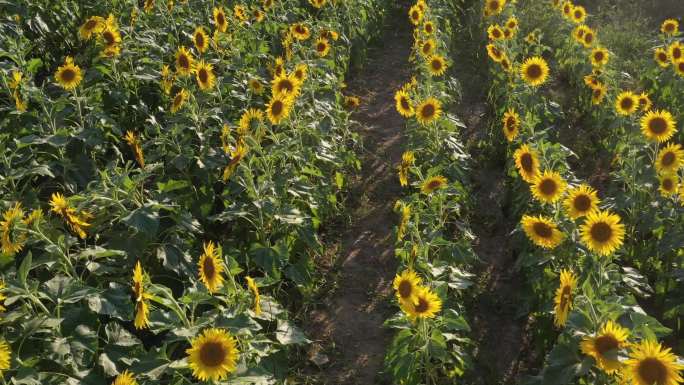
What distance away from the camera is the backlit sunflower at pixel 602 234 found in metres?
3.23

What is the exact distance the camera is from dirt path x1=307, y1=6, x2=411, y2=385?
3.92m

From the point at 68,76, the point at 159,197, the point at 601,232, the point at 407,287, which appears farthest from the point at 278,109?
the point at 601,232

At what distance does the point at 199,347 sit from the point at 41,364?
910 mm

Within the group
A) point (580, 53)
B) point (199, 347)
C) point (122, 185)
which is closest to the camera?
point (199, 347)

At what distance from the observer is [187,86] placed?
4961 mm

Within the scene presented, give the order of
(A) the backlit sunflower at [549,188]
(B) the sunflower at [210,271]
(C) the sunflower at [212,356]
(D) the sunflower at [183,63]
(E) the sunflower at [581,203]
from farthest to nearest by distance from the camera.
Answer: (D) the sunflower at [183,63], (A) the backlit sunflower at [549,188], (E) the sunflower at [581,203], (B) the sunflower at [210,271], (C) the sunflower at [212,356]

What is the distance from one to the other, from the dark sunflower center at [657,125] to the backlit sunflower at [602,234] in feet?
5.09

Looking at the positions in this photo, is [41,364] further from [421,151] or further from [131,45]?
[131,45]

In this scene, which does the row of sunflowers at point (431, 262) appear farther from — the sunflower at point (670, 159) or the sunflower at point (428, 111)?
the sunflower at point (670, 159)

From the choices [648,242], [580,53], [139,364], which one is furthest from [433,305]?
[580,53]

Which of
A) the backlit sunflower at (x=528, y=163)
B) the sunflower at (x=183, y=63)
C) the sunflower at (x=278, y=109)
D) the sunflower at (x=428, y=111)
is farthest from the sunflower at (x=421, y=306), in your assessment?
the sunflower at (x=183, y=63)

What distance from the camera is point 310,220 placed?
4590 millimetres

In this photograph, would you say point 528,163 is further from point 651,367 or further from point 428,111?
point 651,367

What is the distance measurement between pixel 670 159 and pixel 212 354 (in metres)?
3.51
